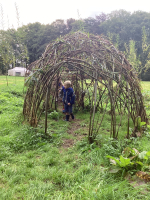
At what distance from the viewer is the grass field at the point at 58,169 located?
175cm

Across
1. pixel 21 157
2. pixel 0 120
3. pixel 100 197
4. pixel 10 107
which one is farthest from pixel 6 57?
pixel 100 197

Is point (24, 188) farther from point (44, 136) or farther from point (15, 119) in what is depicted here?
point (15, 119)

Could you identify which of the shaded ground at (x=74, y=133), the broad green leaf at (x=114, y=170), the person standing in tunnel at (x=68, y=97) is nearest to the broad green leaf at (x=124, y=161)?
the broad green leaf at (x=114, y=170)

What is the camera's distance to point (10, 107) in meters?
5.60

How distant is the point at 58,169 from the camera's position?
91.5 inches

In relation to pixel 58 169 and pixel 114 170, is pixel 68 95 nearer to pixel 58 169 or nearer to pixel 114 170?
pixel 58 169

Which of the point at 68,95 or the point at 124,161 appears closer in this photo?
the point at 124,161

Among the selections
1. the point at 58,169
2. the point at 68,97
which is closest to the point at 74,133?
the point at 68,97

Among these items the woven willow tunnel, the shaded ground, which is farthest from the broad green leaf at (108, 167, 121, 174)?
the shaded ground

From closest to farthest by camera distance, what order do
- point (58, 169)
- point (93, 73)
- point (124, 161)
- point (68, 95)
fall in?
1. point (124, 161)
2. point (58, 169)
3. point (93, 73)
4. point (68, 95)

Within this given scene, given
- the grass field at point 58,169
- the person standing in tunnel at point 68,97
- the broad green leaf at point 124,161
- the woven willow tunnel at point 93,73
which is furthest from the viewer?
the person standing in tunnel at point 68,97

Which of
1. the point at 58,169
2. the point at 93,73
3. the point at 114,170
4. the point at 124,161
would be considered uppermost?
the point at 93,73

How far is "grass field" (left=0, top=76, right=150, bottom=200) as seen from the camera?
1746 mm

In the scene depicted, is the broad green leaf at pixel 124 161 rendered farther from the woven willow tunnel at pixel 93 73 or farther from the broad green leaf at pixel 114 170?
the woven willow tunnel at pixel 93 73
